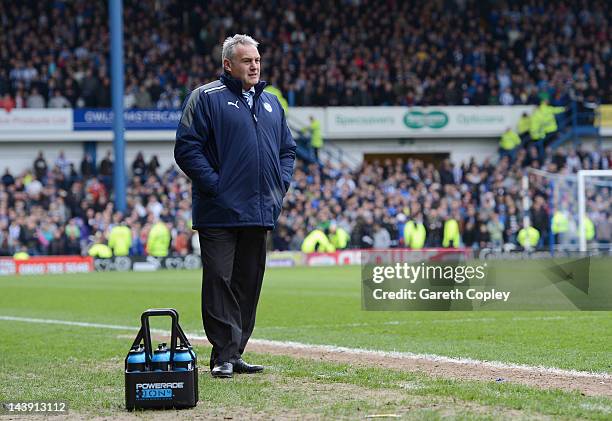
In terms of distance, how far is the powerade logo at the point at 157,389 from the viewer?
6156 millimetres

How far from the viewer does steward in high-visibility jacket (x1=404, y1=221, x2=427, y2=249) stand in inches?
1382

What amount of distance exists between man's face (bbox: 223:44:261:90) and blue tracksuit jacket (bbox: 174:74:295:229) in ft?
0.19

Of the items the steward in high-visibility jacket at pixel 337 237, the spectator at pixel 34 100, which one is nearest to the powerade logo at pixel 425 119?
the steward in high-visibility jacket at pixel 337 237

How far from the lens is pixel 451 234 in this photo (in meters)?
35.1

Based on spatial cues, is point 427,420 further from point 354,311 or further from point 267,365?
point 354,311

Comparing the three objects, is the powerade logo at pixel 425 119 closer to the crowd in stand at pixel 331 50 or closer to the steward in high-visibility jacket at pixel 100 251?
the crowd in stand at pixel 331 50

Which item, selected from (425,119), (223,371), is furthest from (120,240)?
(223,371)

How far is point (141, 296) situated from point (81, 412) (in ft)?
42.1

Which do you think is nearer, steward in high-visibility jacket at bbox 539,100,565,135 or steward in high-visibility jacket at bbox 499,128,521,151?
steward in high-visibility jacket at bbox 539,100,565,135

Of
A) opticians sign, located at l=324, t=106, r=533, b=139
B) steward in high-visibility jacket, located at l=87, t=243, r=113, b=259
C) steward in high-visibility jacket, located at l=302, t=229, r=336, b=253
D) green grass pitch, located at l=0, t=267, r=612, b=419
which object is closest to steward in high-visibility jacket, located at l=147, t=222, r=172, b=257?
steward in high-visibility jacket, located at l=87, t=243, r=113, b=259

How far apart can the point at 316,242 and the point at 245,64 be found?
1052 inches

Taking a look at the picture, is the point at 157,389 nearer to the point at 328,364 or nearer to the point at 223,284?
the point at 223,284

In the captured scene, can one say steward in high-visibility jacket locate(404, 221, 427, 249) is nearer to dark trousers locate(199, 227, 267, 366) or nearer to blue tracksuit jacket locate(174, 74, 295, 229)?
dark trousers locate(199, 227, 267, 366)

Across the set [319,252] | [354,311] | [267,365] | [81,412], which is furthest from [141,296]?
[319,252]
